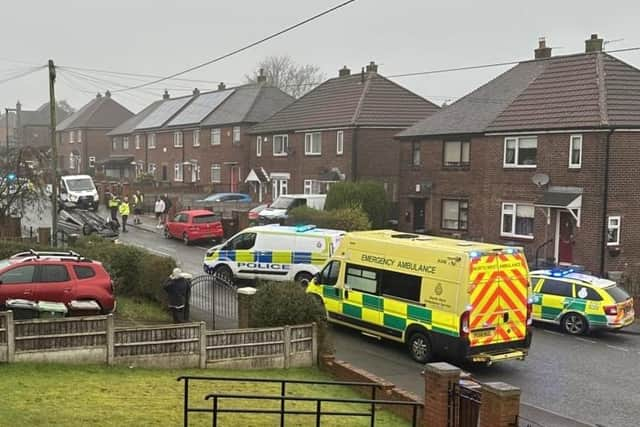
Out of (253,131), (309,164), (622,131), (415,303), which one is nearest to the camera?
(415,303)

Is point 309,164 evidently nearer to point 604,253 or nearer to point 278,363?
point 604,253

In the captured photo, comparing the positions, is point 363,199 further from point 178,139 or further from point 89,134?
point 89,134

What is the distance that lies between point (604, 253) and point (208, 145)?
37243 mm

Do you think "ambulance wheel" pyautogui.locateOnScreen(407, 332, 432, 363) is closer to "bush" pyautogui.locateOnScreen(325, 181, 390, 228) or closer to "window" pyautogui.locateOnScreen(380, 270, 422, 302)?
"window" pyautogui.locateOnScreen(380, 270, 422, 302)

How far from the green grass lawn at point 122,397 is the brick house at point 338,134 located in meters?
29.4

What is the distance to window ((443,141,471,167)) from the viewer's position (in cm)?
3278

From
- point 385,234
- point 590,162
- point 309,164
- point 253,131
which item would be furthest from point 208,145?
point 385,234

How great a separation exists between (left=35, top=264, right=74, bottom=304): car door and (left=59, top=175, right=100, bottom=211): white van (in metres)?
30.3

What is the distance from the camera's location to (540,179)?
93.8 ft

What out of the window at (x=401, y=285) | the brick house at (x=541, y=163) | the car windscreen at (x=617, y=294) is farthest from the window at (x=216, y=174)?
the window at (x=401, y=285)

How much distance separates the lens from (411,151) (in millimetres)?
35969

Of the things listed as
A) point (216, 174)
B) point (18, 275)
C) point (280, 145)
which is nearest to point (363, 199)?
point (280, 145)

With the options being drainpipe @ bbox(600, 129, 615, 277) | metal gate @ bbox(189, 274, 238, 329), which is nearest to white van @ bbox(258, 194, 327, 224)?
drainpipe @ bbox(600, 129, 615, 277)

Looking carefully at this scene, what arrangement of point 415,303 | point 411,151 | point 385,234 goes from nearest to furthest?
point 415,303
point 385,234
point 411,151
